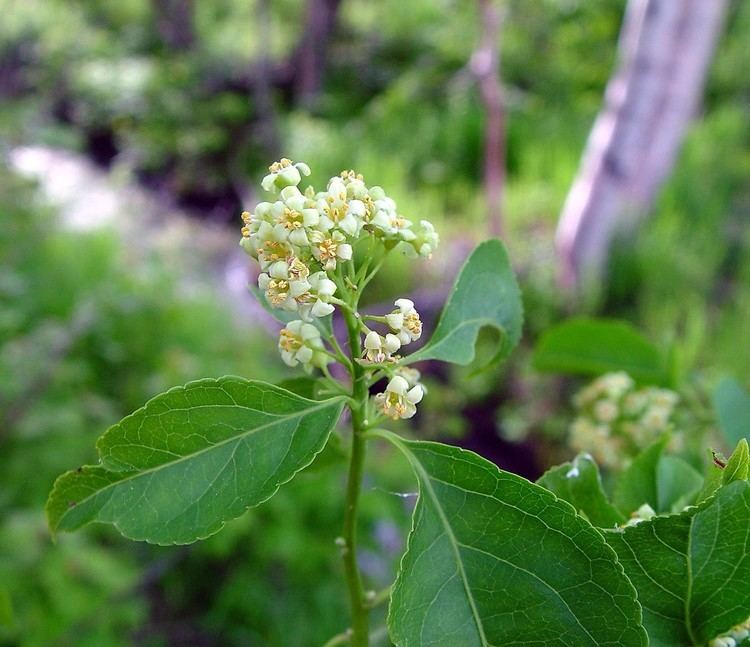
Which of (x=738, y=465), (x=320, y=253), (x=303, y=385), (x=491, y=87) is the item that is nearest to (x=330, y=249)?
(x=320, y=253)

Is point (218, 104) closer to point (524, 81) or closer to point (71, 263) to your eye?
point (524, 81)

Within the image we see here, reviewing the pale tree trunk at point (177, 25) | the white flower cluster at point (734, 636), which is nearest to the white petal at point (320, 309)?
the white flower cluster at point (734, 636)

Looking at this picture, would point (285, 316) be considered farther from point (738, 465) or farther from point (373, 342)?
point (738, 465)

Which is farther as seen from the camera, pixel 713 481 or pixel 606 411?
pixel 606 411

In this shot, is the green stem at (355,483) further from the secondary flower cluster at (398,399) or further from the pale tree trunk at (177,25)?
the pale tree trunk at (177,25)

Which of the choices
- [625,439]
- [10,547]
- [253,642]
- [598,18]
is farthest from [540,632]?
[598,18]

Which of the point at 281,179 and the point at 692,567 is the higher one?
the point at 281,179
